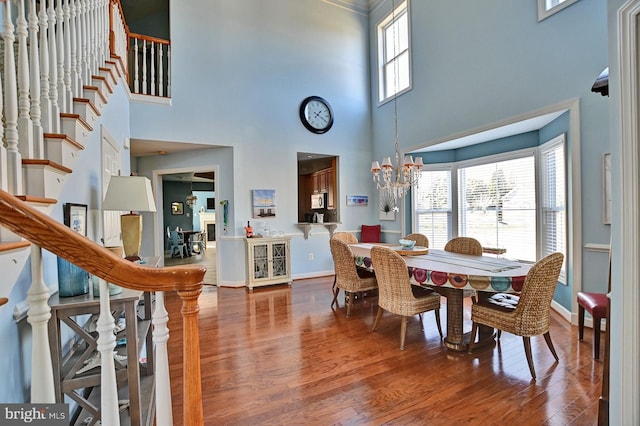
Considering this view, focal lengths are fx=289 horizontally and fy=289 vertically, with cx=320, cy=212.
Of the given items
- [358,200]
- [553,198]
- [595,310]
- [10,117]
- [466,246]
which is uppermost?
[10,117]

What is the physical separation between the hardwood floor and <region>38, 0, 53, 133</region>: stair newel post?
182cm

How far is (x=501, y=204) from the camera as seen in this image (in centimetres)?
437

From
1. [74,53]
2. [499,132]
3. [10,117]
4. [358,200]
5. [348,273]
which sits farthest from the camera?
[358,200]

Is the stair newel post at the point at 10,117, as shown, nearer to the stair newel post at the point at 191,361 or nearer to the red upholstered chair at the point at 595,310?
the stair newel post at the point at 191,361

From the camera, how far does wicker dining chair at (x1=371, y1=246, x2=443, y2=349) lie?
256 centimetres

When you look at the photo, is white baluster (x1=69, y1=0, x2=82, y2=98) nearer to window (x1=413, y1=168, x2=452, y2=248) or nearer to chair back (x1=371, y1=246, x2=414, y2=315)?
chair back (x1=371, y1=246, x2=414, y2=315)

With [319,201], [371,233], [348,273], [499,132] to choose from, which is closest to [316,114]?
[319,201]

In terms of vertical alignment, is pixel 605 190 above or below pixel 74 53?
below

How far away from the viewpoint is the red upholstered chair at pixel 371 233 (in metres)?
5.72

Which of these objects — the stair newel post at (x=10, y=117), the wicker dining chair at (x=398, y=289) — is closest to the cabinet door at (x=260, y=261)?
the wicker dining chair at (x=398, y=289)

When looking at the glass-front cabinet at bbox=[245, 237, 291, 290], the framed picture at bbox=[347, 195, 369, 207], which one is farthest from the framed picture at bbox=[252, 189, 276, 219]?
the framed picture at bbox=[347, 195, 369, 207]

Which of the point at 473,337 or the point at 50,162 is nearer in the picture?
the point at 50,162

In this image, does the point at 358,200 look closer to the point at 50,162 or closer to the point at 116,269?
the point at 50,162

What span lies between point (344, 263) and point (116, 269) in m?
2.82
